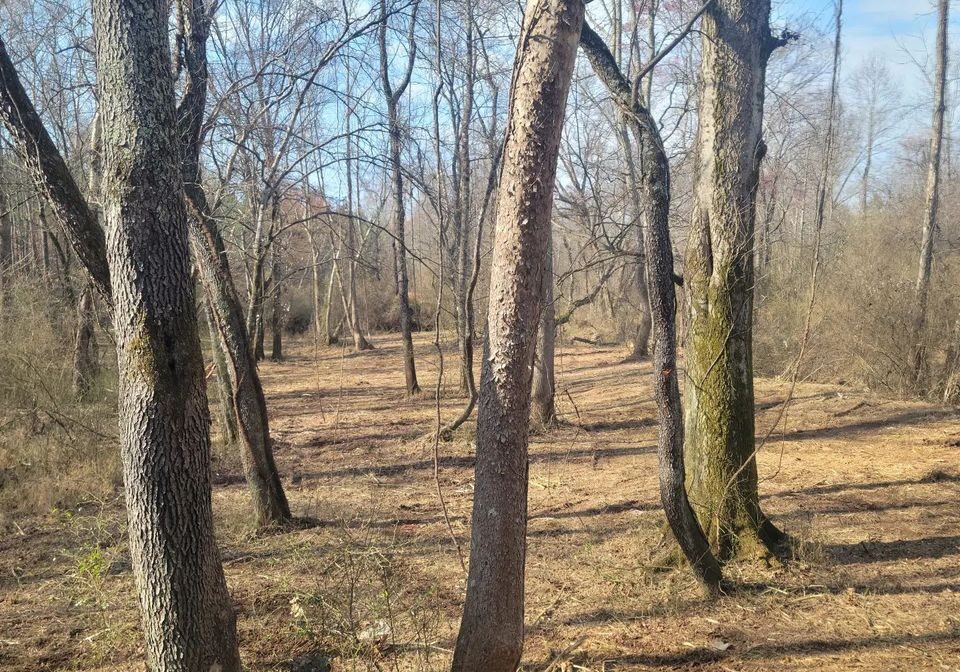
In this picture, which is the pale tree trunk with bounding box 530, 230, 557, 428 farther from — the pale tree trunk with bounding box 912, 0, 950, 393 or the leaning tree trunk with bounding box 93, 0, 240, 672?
the pale tree trunk with bounding box 912, 0, 950, 393

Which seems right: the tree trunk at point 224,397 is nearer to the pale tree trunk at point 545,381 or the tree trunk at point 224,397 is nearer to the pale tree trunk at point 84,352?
the pale tree trunk at point 84,352

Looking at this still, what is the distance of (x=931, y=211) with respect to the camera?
37.7 feet

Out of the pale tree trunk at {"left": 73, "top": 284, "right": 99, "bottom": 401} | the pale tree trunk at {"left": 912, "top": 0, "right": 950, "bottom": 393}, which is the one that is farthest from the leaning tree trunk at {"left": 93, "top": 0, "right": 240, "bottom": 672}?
the pale tree trunk at {"left": 912, "top": 0, "right": 950, "bottom": 393}

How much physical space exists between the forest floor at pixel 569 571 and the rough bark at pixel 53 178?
5.15 feet

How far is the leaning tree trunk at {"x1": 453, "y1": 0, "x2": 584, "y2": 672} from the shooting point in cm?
242

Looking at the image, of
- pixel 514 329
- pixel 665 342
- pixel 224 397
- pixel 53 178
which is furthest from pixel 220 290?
pixel 224 397

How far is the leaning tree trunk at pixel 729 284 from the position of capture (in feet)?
13.9

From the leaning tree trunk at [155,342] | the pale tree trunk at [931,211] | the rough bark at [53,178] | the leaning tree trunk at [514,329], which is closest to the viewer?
the leaning tree trunk at [514,329]

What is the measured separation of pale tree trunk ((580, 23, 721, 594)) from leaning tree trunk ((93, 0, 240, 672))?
2.44 meters

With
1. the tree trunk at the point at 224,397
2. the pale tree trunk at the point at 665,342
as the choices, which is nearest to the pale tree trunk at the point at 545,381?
the tree trunk at the point at 224,397

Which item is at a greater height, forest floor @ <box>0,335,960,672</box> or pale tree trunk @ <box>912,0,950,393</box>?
pale tree trunk @ <box>912,0,950,393</box>

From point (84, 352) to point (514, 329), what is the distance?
373 inches

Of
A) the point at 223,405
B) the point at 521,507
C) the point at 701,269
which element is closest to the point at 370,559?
the point at 521,507

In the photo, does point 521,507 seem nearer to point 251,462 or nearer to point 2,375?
point 251,462
